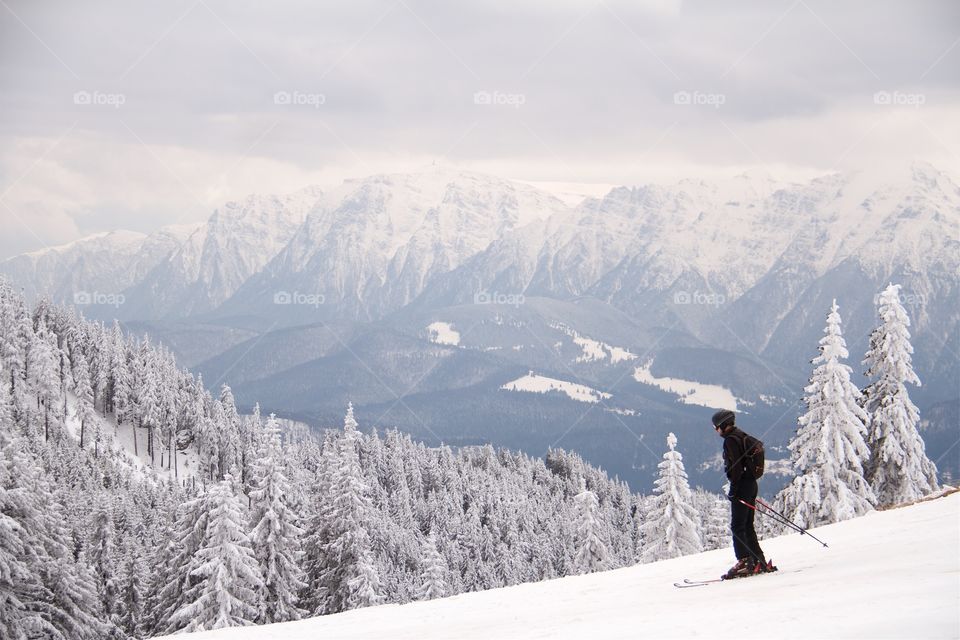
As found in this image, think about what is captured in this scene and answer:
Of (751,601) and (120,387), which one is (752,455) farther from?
(120,387)

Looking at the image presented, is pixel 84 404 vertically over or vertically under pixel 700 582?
over

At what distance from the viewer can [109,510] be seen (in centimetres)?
5634

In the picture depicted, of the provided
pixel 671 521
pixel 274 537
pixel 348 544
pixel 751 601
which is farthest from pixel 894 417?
pixel 274 537

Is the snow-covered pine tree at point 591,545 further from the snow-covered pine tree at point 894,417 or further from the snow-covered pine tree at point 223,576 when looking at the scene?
the snow-covered pine tree at point 223,576

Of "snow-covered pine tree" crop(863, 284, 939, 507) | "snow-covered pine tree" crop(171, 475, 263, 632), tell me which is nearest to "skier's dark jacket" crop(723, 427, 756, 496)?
"snow-covered pine tree" crop(863, 284, 939, 507)

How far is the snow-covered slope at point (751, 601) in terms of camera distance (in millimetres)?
10344

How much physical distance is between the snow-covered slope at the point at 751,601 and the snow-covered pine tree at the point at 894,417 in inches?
589

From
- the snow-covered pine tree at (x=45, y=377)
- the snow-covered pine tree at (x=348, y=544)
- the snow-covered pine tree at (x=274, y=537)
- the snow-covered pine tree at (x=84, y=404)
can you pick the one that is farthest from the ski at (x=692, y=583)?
the snow-covered pine tree at (x=84, y=404)

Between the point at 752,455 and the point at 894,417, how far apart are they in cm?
2466

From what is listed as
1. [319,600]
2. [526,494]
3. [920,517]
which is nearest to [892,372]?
[920,517]

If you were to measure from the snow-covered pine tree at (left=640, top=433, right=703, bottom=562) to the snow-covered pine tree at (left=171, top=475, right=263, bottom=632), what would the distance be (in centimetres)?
2170

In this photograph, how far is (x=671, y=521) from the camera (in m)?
43.4

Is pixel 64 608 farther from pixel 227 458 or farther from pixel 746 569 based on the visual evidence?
pixel 227 458

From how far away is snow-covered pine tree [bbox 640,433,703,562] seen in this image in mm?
43094
